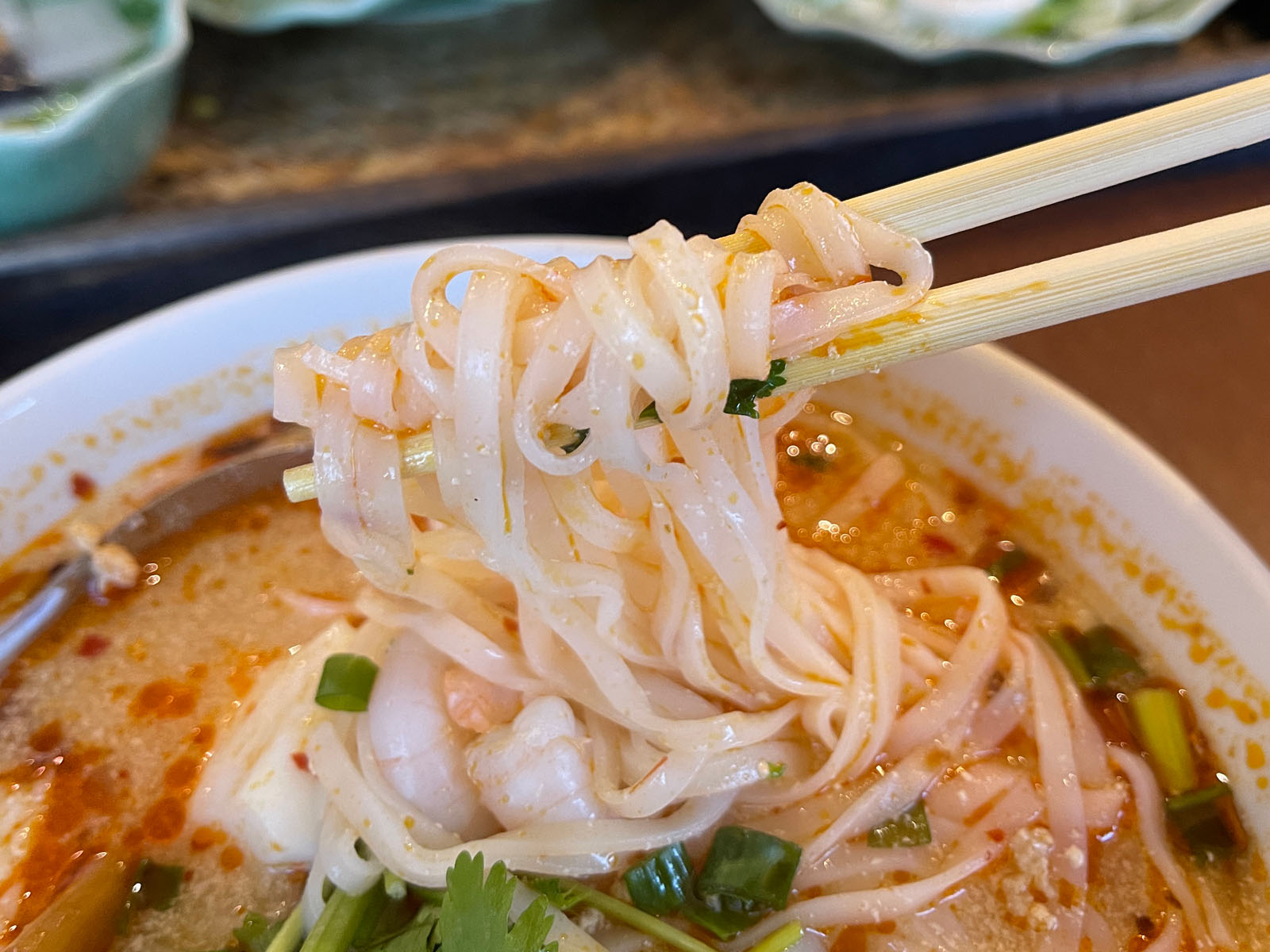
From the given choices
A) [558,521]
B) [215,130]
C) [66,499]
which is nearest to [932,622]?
[558,521]

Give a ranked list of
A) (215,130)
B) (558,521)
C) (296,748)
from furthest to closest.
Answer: (215,130), (296,748), (558,521)

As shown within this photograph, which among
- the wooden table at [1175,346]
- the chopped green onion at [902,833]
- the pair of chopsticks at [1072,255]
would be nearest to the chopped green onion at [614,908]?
the chopped green onion at [902,833]

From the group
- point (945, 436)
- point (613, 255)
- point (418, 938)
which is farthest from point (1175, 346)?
point (418, 938)

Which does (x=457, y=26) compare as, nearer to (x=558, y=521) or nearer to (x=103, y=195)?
(x=103, y=195)

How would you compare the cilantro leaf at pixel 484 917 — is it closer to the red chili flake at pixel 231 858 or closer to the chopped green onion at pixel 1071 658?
the red chili flake at pixel 231 858

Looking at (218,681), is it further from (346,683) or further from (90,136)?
(90,136)

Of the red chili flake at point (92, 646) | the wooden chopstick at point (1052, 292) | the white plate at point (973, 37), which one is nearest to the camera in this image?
the wooden chopstick at point (1052, 292)

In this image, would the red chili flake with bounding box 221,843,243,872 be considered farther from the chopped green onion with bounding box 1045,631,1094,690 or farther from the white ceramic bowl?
the chopped green onion with bounding box 1045,631,1094,690
